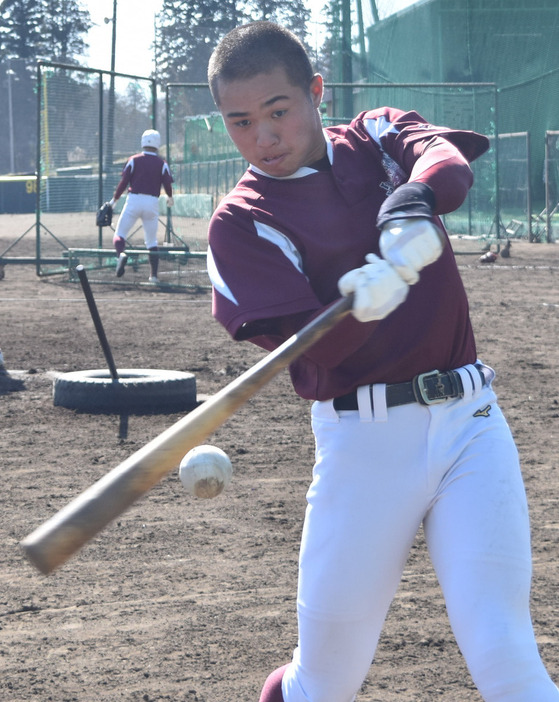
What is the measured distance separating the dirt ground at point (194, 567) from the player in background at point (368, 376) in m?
0.87

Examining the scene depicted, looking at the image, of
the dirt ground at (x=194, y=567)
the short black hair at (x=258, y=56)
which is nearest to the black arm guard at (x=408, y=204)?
the short black hair at (x=258, y=56)

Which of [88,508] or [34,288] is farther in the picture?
[34,288]

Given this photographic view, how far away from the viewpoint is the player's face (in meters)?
2.50

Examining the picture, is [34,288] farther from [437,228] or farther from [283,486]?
[437,228]

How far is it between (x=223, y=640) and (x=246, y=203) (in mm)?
1695

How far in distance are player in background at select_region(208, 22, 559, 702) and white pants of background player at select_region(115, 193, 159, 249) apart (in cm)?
1289

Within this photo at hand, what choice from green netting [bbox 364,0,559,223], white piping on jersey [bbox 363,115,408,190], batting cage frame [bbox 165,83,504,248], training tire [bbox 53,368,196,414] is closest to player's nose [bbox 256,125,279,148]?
white piping on jersey [bbox 363,115,408,190]

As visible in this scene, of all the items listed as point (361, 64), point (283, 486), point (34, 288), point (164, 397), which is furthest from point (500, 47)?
point (283, 486)

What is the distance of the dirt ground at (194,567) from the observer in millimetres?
3316

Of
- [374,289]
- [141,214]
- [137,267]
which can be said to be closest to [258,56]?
[374,289]

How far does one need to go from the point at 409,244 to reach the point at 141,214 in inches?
531

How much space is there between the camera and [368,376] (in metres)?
2.40

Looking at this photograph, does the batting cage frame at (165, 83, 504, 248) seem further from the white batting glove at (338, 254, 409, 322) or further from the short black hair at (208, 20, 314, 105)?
the white batting glove at (338, 254, 409, 322)

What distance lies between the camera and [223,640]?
A: 354cm
